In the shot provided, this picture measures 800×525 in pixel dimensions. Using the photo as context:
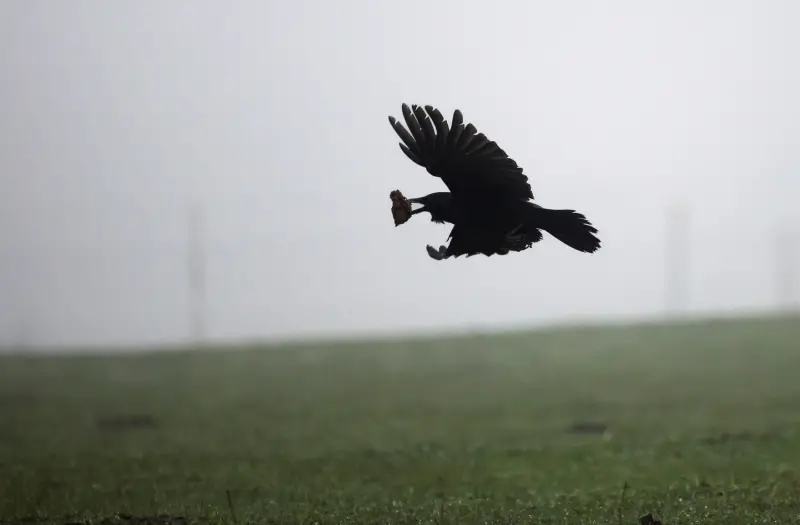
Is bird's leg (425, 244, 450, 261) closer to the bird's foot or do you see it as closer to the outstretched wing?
the bird's foot

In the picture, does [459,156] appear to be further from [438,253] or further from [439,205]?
[438,253]

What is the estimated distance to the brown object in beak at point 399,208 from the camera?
6.86 metres

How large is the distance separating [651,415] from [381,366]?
31.9ft

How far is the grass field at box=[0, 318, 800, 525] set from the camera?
997 cm

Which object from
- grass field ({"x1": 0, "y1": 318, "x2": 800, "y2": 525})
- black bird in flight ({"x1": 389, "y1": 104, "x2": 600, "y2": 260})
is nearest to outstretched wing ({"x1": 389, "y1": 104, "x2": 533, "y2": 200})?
black bird in flight ({"x1": 389, "y1": 104, "x2": 600, "y2": 260})

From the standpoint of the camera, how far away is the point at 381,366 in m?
26.6

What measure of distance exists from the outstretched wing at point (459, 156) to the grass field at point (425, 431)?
2.96m

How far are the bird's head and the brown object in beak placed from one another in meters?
0.33

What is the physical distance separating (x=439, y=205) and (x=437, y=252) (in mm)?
528

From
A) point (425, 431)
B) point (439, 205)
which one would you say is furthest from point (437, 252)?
point (425, 431)

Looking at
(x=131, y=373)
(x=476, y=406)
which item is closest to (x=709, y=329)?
(x=476, y=406)

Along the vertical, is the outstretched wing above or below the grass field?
above

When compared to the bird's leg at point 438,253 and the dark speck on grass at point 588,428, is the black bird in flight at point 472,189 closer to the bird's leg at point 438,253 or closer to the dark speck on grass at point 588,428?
the bird's leg at point 438,253

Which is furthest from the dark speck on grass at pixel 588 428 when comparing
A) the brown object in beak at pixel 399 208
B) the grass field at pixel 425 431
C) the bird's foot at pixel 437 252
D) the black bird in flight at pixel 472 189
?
the brown object in beak at pixel 399 208
